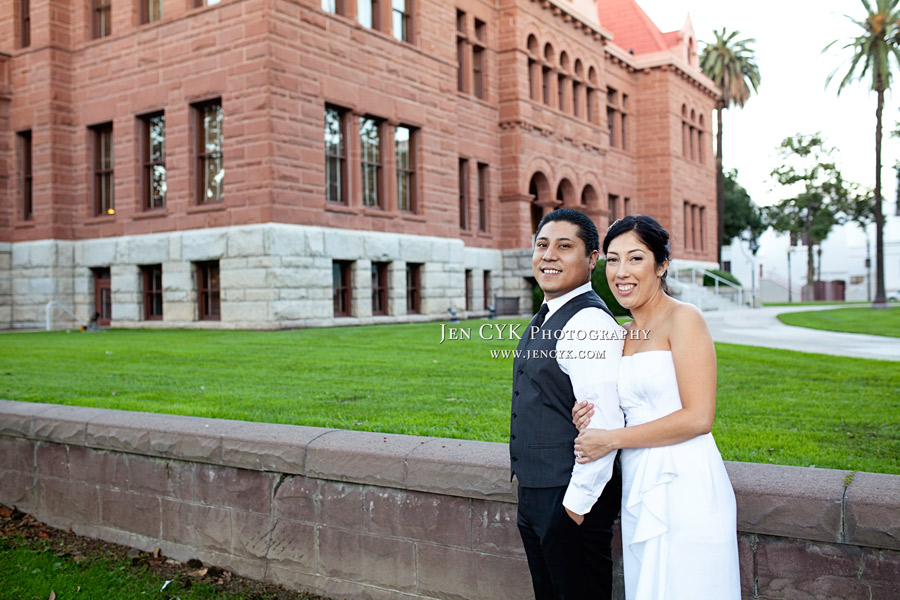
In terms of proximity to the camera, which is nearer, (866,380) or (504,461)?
(504,461)

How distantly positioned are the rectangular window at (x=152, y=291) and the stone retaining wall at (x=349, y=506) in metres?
14.3

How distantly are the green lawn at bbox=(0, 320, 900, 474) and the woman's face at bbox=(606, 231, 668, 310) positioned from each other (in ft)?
6.95

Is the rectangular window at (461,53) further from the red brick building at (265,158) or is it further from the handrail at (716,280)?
the handrail at (716,280)

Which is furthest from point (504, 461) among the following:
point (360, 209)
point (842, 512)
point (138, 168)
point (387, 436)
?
point (138, 168)

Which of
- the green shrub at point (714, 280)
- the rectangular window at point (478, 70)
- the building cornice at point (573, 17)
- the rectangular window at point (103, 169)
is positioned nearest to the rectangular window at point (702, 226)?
the green shrub at point (714, 280)

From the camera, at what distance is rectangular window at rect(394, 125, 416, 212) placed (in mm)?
21562

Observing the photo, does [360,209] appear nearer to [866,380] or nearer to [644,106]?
[866,380]

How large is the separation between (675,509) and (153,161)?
19692 millimetres

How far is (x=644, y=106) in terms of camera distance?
3706 centimetres

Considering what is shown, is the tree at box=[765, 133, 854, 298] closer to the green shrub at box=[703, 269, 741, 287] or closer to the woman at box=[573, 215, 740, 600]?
the green shrub at box=[703, 269, 741, 287]

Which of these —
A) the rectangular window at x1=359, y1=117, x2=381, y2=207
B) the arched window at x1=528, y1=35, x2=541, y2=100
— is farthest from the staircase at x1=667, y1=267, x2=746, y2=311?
the rectangular window at x1=359, y1=117, x2=381, y2=207

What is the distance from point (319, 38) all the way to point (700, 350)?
689 inches

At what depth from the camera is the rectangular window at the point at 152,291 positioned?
19.9m

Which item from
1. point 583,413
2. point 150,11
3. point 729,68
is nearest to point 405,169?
point 150,11
